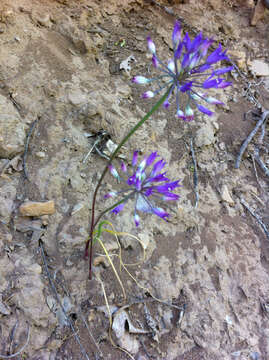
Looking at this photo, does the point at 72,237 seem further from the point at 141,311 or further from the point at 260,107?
the point at 260,107

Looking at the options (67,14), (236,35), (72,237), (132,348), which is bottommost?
(132,348)

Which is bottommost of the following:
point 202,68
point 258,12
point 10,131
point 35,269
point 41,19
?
point 35,269

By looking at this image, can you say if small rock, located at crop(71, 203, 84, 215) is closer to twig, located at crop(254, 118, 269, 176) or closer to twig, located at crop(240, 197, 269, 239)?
twig, located at crop(240, 197, 269, 239)

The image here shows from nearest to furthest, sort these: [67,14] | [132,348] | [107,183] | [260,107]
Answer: [132,348] → [107,183] → [67,14] → [260,107]

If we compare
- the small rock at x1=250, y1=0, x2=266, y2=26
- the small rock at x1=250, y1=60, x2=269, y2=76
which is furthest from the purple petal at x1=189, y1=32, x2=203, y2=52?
the small rock at x1=250, y1=0, x2=266, y2=26

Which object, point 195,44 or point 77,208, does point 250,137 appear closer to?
point 77,208

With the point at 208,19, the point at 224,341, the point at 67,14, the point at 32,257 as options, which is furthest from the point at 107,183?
the point at 208,19

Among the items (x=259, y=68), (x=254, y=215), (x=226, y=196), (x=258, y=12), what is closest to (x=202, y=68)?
(x=226, y=196)
